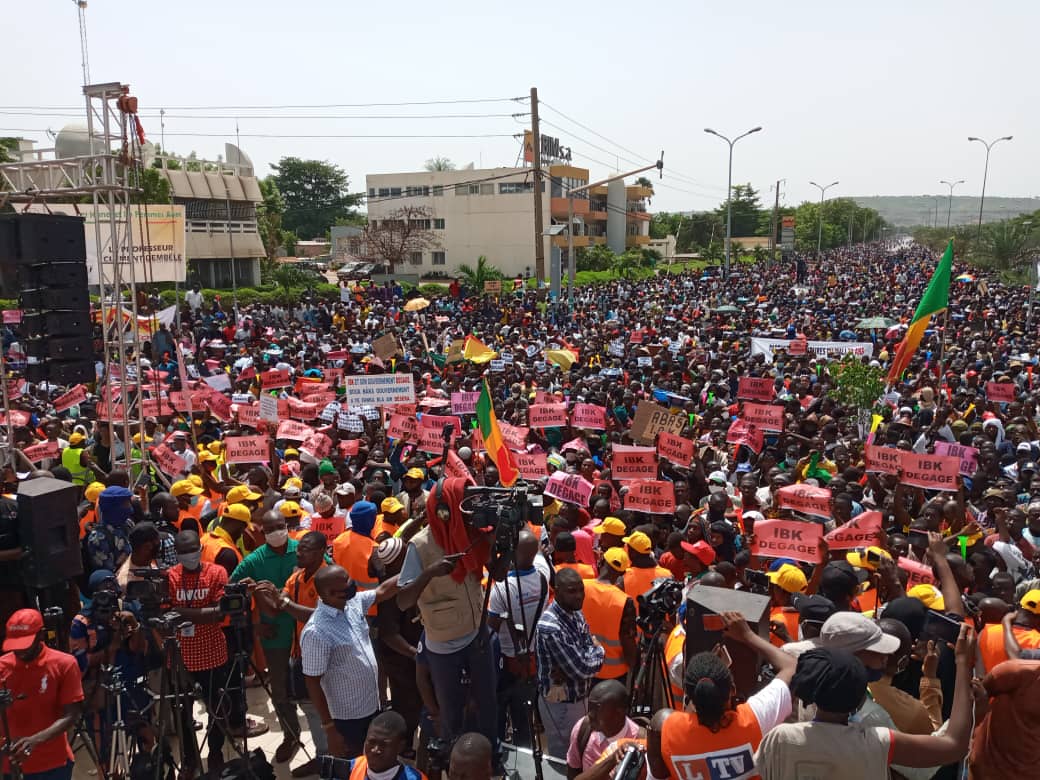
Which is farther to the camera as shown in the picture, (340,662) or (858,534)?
(858,534)

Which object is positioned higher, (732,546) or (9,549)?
(9,549)

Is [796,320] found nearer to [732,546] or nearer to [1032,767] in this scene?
[732,546]

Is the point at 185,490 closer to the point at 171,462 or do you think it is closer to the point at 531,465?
the point at 171,462

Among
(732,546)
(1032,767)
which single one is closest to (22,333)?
(732,546)

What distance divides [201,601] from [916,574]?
168 inches

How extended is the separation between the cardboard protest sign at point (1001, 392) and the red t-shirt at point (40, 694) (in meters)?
12.2

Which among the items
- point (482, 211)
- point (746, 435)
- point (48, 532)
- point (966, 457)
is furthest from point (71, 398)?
point (482, 211)

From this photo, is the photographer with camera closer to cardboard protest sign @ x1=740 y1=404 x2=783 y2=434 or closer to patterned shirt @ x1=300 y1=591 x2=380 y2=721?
patterned shirt @ x1=300 y1=591 x2=380 y2=721

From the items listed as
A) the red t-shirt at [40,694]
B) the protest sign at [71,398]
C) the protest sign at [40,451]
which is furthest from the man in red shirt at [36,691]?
the protest sign at [71,398]

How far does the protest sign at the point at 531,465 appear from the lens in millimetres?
9023

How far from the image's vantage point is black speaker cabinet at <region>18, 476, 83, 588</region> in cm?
488

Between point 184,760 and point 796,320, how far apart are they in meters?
25.4

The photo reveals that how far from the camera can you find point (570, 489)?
7.77 m

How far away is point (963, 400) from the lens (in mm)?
12906
